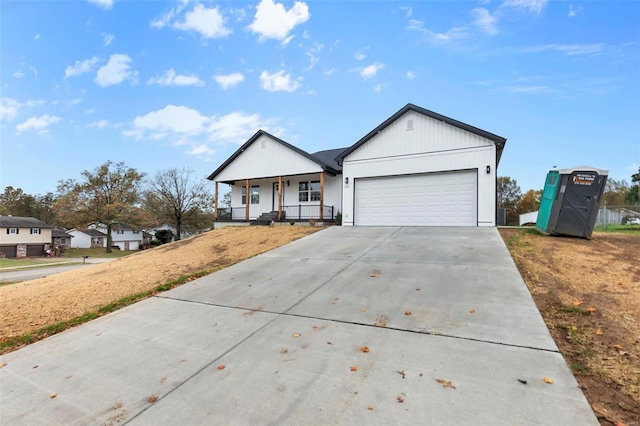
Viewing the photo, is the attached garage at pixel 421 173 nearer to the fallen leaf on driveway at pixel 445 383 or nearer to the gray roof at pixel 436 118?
the gray roof at pixel 436 118

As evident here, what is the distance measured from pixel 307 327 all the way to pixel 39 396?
2.74m

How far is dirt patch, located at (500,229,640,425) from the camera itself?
240cm

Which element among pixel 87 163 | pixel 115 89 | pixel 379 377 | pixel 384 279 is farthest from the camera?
pixel 87 163

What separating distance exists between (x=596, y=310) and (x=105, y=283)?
9.41 m

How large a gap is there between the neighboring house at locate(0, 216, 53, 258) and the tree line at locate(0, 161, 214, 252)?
6.06m

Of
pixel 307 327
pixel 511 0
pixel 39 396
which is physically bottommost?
pixel 39 396

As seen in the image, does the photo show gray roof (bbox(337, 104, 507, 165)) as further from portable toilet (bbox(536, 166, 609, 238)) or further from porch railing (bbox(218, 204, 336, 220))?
portable toilet (bbox(536, 166, 609, 238))

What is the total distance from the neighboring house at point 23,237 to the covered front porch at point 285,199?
122ft

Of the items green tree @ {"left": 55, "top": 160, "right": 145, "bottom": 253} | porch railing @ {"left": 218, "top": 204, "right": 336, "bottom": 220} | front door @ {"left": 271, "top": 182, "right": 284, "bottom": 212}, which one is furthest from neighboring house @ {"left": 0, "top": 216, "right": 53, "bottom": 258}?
front door @ {"left": 271, "top": 182, "right": 284, "bottom": 212}

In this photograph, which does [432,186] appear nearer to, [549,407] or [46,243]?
[549,407]

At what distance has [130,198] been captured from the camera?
38188mm

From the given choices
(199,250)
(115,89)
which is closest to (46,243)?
(115,89)

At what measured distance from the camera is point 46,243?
41719 millimetres

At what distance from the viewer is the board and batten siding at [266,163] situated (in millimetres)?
16859
